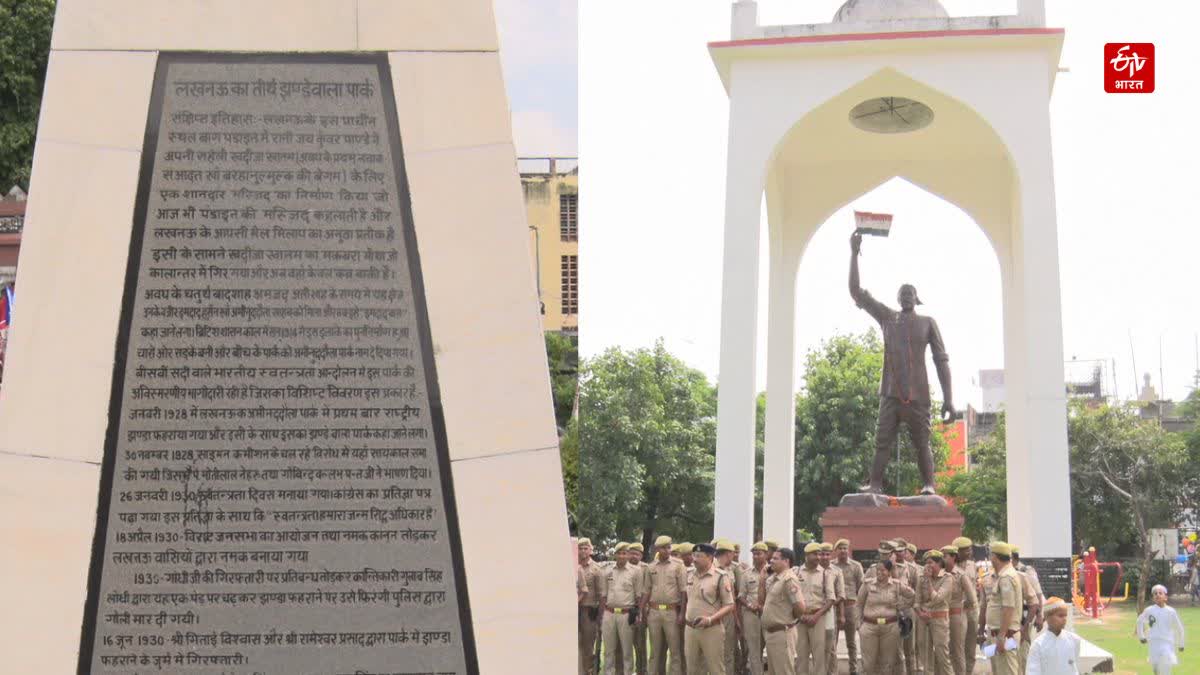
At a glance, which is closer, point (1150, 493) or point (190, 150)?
point (190, 150)

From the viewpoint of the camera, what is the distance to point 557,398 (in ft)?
107

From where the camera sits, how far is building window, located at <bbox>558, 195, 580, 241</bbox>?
38.0m

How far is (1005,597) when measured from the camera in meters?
10.7

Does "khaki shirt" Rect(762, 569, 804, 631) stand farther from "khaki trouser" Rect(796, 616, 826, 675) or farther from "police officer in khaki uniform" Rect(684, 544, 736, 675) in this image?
"khaki trouser" Rect(796, 616, 826, 675)

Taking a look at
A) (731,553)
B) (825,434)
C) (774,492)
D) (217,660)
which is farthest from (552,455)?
(825,434)

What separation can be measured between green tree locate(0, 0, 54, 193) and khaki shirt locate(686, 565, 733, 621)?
1950 centimetres

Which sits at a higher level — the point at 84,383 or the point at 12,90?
the point at 12,90

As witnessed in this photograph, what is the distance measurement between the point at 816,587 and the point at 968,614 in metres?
1.44

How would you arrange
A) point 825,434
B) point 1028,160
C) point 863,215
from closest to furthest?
point 1028,160 < point 863,215 < point 825,434

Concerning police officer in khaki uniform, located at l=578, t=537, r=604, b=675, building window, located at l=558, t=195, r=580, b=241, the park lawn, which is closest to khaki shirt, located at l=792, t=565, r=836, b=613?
police officer in khaki uniform, located at l=578, t=537, r=604, b=675

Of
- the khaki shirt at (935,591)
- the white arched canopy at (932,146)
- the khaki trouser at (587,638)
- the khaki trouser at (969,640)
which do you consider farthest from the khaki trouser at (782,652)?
the khaki trouser at (587,638)

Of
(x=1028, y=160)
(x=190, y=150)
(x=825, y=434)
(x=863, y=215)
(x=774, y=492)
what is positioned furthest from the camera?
(x=825, y=434)

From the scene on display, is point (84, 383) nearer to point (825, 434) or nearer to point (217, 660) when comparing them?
point (217, 660)

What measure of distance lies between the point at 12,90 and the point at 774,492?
1849 cm
